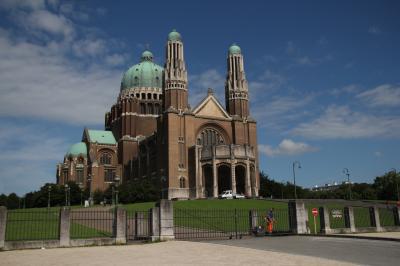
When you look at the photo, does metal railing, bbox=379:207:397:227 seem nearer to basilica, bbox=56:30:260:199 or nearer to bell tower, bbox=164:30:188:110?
basilica, bbox=56:30:260:199

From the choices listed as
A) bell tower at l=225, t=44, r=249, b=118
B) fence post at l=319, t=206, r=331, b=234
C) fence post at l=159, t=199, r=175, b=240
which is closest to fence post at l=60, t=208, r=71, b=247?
fence post at l=159, t=199, r=175, b=240

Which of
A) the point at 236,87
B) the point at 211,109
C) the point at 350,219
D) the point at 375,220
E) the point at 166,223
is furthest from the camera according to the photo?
the point at 236,87

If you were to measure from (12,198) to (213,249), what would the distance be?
387 ft

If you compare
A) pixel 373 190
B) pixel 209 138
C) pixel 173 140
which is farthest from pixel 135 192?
pixel 373 190

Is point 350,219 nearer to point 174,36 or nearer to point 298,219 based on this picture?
point 298,219

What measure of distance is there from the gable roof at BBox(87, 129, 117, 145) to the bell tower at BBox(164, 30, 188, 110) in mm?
26326

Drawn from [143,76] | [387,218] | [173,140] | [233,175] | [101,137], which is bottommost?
[387,218]

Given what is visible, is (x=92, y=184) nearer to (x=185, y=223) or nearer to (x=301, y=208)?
(x=185, y=223)

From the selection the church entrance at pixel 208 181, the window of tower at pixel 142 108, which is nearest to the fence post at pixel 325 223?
the church entrance at pixel 208 181

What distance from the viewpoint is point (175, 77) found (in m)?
74.6

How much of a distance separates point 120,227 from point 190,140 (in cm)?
5034

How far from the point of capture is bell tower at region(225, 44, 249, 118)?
79938 millimetres

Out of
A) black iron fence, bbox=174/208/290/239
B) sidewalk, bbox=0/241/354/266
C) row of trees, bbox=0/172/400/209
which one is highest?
row of trees, bbox=0/172/400/209

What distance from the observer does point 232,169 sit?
66938 millimetres
